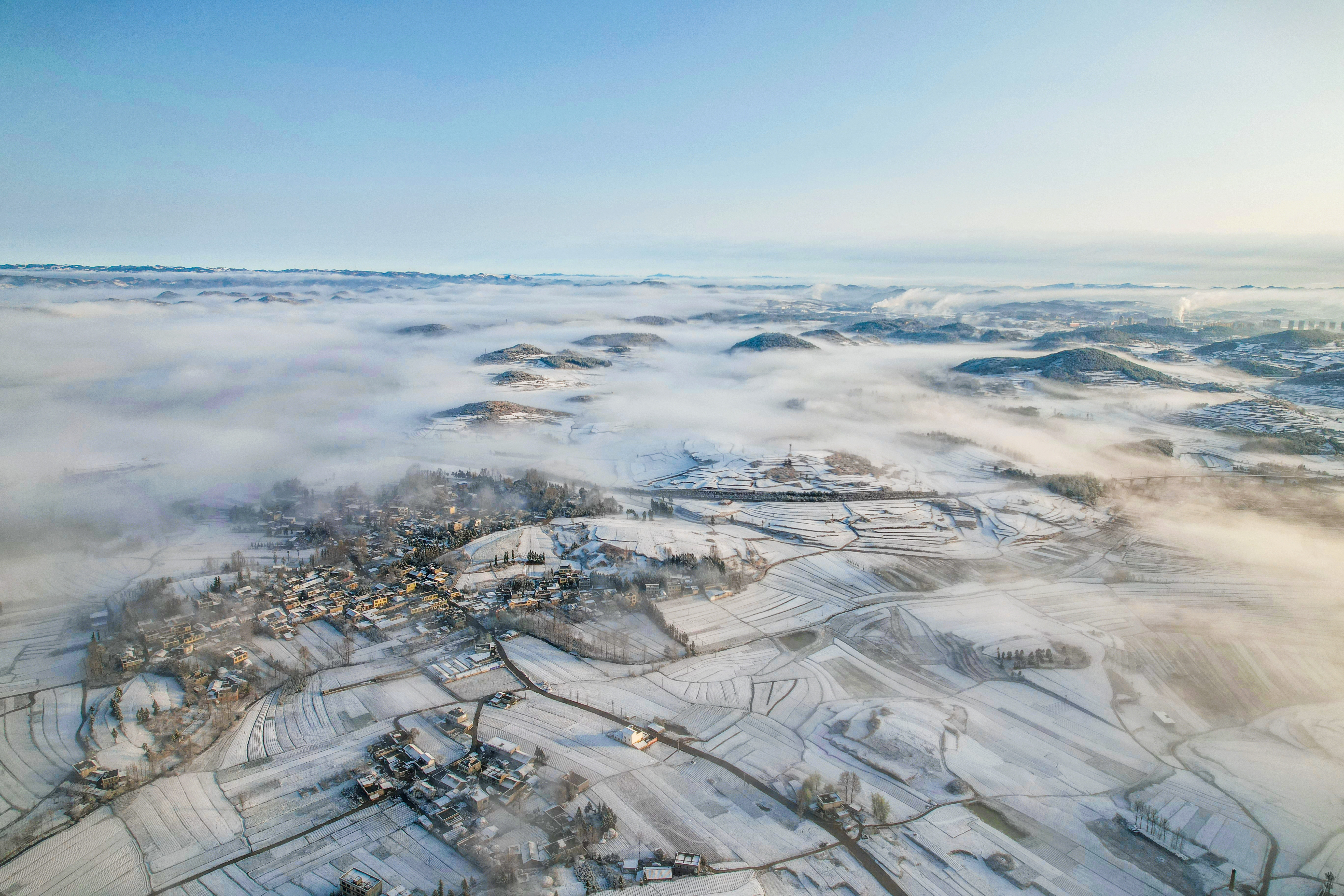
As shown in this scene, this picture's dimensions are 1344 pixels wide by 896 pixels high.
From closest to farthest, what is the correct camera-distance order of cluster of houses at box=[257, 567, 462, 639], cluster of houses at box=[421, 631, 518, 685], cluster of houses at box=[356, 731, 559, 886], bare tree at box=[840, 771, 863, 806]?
cluster of houses at box=[356, 731, 559, 886] → bare tree at box=[840, 771, 863, 806] → cluster of houses at box=[421, 631, 518, 685] → cluster of houses at box=[257, 567, 462, 639]

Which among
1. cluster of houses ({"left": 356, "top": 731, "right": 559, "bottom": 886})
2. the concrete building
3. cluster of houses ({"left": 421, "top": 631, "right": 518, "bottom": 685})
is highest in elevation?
the concrete building

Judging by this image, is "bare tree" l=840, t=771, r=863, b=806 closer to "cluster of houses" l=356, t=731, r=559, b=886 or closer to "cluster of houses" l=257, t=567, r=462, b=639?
"cluster of houses" l=356, t=731, r=559, b=886

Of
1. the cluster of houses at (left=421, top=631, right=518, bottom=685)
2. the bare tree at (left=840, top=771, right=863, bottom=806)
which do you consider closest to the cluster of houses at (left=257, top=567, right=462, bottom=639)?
the cluster of houses at (left=421, top=631, right=518, bottom=685)

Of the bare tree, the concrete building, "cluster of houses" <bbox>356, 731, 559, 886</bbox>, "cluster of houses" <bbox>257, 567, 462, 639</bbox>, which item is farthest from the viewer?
"cluster of houses" <bbox>257, 567, 462, 639</bbox>

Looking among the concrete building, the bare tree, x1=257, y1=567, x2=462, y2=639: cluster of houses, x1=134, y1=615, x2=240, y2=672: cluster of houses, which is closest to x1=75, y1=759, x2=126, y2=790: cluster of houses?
x1=134, y1=615, x2=240, y2=672: cluster of houses

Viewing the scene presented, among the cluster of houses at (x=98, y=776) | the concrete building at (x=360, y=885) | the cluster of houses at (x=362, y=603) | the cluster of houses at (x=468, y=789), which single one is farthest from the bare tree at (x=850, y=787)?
the cluster of houses at (x=98, y=776)

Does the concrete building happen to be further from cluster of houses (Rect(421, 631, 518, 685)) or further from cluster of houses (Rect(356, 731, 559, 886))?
cluster of houses (Rect(421, 631, 518, 685))

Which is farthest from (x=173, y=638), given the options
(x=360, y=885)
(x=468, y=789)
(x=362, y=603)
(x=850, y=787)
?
(x=850, y=787)

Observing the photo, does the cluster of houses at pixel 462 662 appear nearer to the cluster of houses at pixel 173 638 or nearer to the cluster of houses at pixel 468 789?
the cluster of houses at pixel 468 789

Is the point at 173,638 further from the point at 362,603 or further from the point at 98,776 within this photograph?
the point at 98,776

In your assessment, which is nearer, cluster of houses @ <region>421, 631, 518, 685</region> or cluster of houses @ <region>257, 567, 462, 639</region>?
cluster of houses @ <region>421, 631, 518, 685</region>

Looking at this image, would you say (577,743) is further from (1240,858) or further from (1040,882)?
(1240,858)

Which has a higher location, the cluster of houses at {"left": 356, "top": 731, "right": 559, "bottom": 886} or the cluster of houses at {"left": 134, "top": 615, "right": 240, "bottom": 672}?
the cluster of houses at {"left": 134, "top": 615, "right": 240, "bottom": 672}
